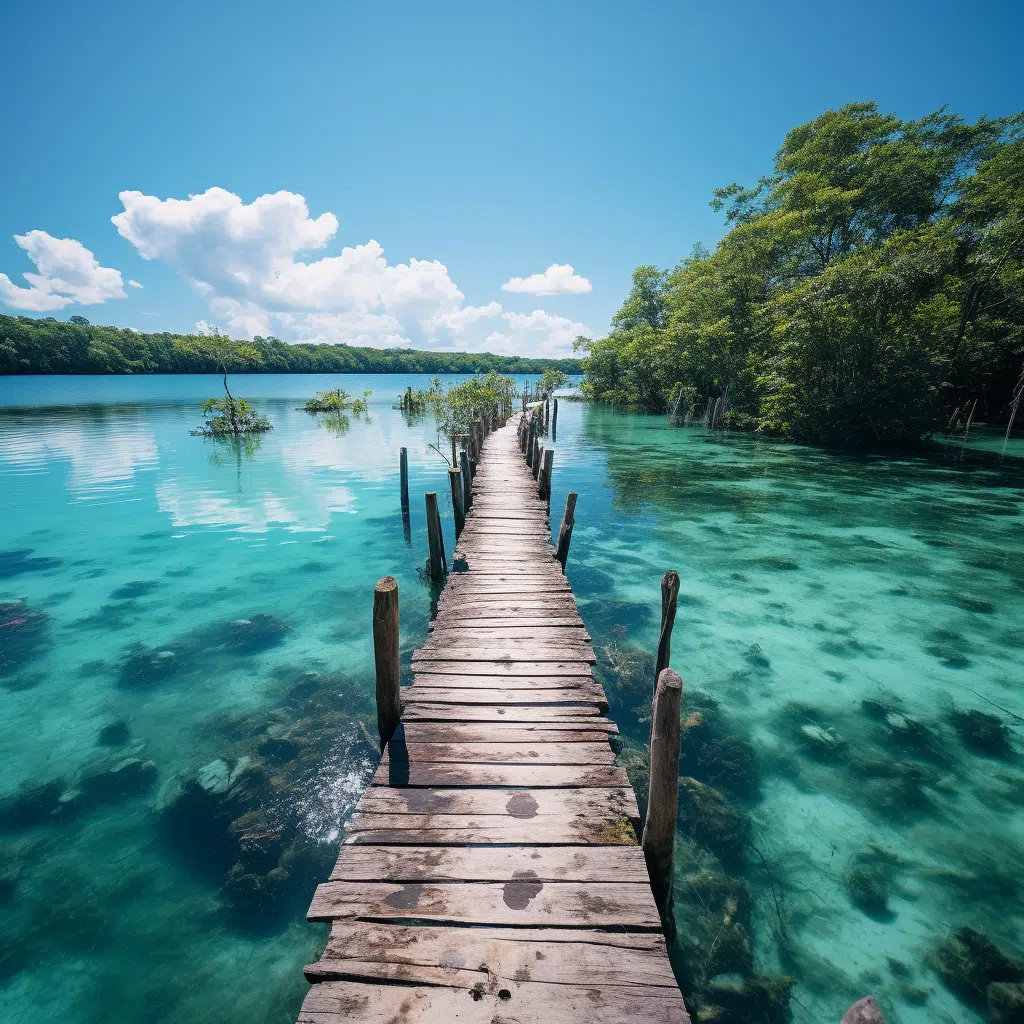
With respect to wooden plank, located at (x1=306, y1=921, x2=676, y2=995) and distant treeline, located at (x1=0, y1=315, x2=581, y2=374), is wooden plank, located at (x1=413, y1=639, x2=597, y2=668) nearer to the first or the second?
wooden plank, located at (x1=306, y1=921, x2=676, y2=995)

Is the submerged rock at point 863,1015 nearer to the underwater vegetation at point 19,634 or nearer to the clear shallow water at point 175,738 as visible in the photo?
the clear shallow water at point 175,738

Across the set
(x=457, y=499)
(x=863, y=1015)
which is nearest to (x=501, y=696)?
(x=863, y=1015)

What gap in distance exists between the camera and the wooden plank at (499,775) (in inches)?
162

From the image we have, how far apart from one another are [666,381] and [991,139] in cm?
2391

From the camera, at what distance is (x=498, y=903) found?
3086 millimetres

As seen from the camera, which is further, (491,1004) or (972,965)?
(972,965)

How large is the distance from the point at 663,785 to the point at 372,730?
443cm

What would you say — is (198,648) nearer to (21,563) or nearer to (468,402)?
(21,563)

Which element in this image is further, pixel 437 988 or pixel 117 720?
pixel 117 720

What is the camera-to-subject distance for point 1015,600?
984 centimetres

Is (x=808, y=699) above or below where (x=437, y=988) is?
below

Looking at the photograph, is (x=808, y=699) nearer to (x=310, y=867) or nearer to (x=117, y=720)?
(x=310, y=867)

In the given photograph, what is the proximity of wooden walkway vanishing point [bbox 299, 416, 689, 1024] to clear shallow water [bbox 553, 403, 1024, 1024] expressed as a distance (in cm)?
146

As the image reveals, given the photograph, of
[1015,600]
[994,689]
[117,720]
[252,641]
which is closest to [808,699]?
[994,689]
